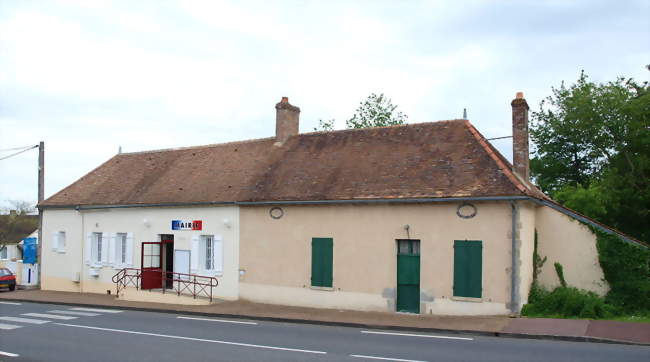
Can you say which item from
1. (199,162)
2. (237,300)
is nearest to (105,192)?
(199,162)

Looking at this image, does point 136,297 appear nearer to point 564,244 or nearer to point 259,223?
point 259,223

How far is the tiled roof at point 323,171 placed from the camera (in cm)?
1636

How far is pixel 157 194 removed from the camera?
73.6 feet

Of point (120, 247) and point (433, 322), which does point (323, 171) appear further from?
point (120, 247)

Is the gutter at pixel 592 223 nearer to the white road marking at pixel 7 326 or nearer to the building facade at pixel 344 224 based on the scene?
the building facade at pixel 344 224

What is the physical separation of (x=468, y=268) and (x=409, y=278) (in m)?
1.77

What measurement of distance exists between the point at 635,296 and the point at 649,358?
5.78m

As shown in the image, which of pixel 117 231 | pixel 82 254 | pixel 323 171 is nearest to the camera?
pixel 323 171

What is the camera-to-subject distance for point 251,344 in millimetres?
11695

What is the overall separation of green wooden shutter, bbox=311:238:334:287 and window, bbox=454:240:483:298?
3.96 metres

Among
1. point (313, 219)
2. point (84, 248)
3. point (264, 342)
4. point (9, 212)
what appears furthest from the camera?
point (9, 212)

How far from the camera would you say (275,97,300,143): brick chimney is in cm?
2228

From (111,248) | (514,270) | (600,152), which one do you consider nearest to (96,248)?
(111,248)

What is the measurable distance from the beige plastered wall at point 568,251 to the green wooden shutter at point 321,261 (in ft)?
20.3
